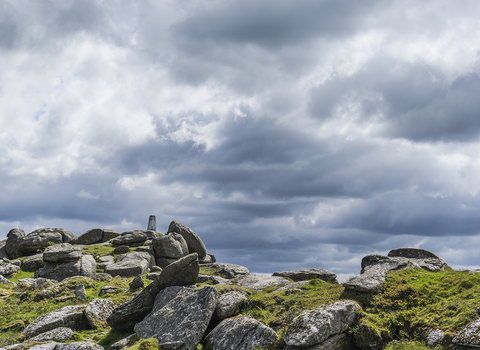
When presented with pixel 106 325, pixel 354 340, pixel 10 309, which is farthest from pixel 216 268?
pixel 354 340

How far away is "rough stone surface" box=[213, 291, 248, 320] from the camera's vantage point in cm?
2041

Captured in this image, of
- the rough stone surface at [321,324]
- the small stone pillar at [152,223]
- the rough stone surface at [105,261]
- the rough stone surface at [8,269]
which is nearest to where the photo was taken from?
the rough stone surface at [321,324]

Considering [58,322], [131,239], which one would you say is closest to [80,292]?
[58,322]

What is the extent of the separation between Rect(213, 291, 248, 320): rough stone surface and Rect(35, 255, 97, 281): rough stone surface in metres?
28.6

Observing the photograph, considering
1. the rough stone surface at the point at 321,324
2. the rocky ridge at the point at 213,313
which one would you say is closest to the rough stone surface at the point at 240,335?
the rocky ridge at the point at 213,313

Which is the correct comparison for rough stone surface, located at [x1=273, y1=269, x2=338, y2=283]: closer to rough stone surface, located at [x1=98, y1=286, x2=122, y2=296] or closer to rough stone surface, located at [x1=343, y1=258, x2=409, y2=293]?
rough stone surface, located at [x1=343, y1=258, x2=409, y2=293]

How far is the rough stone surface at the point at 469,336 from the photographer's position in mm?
13445

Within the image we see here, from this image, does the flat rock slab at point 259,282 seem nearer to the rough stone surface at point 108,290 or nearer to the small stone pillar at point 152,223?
the rough stone surface at point 108,290

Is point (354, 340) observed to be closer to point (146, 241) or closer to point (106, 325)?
point (106, 325)

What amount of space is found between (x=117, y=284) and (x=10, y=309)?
843 cm

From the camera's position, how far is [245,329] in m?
17.9

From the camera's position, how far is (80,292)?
29.7 m

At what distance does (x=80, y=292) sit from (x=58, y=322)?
6601 millimetres

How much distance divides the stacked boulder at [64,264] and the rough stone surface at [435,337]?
3938cm
